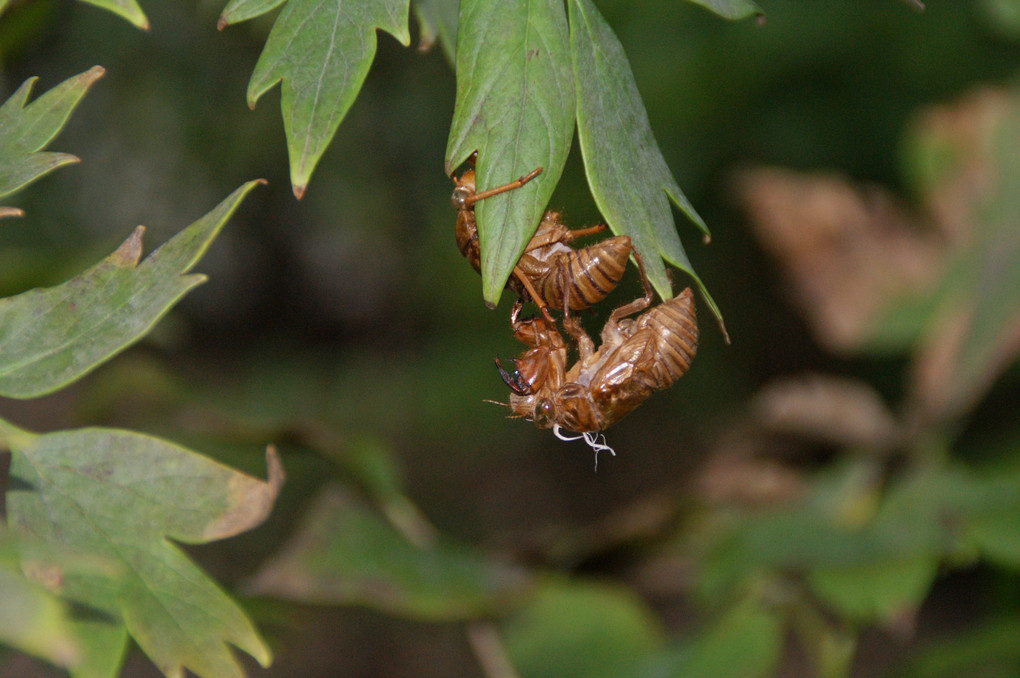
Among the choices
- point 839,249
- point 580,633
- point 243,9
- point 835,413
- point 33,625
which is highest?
point 243,9

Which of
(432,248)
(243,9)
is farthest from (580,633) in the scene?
(432,248)

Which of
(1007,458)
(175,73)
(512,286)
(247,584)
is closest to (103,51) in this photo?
(175,73)

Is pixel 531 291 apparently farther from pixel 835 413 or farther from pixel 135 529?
pixel 835 413

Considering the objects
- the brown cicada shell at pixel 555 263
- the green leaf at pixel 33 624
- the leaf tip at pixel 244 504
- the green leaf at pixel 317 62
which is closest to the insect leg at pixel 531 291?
the brown cicada shell at pixel 555 263

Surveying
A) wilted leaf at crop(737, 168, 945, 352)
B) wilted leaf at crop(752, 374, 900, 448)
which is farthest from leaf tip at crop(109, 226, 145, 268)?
wilted leaf at crop(737, 168, 945, 352)

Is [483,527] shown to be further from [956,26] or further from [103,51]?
[956,26]

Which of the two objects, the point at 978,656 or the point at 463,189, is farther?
Result: the point at 978,656
